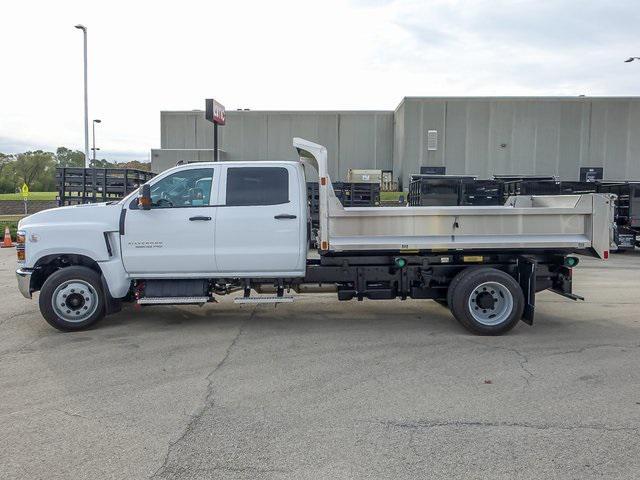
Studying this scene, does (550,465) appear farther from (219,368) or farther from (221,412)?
(219,368)

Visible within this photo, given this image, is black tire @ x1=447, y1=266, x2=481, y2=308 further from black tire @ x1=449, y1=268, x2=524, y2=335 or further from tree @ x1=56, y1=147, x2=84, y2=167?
tree @ x1=56, y1=147, x2=84, y2=167

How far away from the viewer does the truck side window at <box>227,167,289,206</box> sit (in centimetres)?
722

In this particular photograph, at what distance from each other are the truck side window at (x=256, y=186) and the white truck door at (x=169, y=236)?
0.30m

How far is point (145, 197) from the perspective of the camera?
6.98 metres

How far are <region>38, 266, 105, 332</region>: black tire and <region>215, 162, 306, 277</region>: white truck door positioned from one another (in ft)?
5.29

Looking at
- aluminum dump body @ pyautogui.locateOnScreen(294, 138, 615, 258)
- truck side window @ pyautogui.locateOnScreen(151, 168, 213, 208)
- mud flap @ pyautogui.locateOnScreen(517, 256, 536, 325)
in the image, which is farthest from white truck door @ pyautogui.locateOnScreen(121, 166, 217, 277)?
mud flap @ pyautogui.locateOnScreen(517, 256, 536, 325)

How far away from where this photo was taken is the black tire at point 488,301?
703 cm

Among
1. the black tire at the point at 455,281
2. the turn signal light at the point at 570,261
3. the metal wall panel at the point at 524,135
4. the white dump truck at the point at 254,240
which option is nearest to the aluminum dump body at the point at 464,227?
the white dump truck at the point at 254,240

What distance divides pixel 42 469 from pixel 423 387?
317cm

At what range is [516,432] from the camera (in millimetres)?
4168

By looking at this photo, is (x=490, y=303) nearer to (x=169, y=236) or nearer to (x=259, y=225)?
(x=259, y=225)

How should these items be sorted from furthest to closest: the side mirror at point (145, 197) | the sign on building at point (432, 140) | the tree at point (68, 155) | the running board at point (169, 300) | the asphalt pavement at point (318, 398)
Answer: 1. the tree at point (68, 155)
2. the sign on building at point (432, 140)
3. the running board at point (169, 300)
4. the side mirror at point (145, 197)
5. the asphalt pavement at point (318, 398)

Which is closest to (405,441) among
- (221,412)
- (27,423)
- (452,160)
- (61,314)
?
(221,412)

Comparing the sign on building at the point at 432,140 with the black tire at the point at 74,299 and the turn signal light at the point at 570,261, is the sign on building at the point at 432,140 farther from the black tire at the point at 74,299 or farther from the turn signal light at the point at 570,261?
the black tire at the point at 74,299
